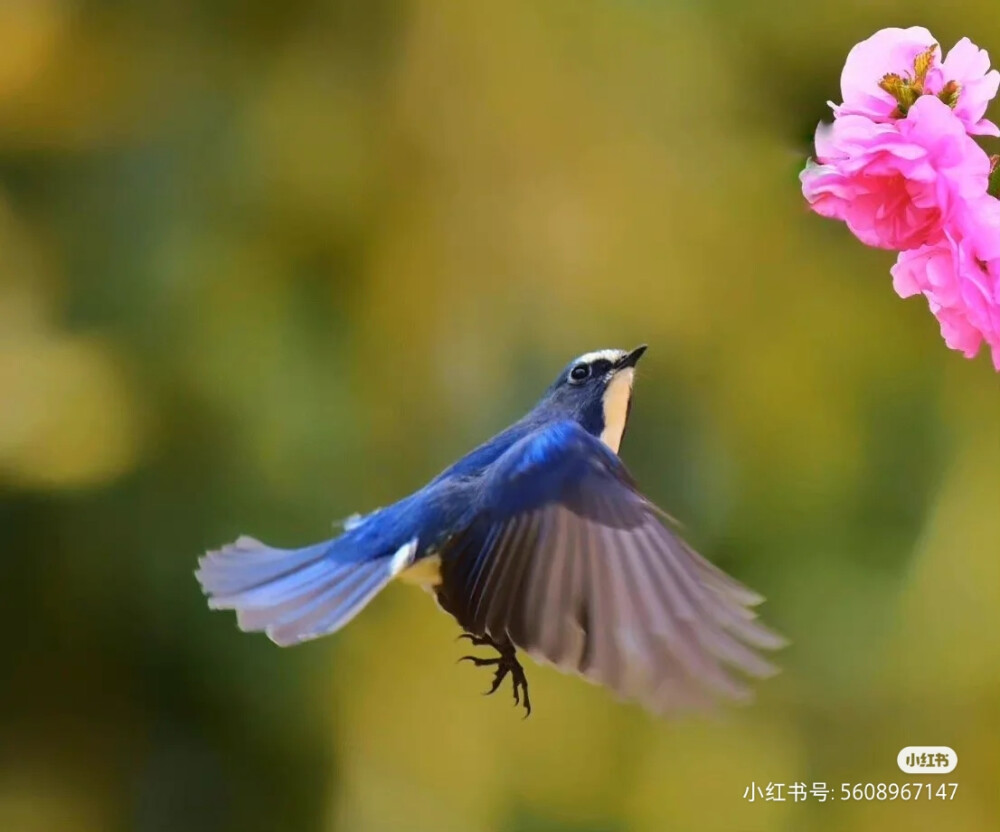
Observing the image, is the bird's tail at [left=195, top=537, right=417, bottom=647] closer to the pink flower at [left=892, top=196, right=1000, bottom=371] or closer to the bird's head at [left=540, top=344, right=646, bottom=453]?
the bird's head at [left=540, top=344, right=646, bottom=453]

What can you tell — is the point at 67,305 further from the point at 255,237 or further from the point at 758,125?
the point at 758,125

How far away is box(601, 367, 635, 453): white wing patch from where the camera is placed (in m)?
0.79

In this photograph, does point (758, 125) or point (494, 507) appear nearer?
point (494, 507)

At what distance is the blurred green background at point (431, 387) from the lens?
0.80 m

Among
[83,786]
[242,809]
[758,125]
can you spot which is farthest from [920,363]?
[83,786]

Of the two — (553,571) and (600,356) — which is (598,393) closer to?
(600,356)

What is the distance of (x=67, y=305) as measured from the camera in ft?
2.67

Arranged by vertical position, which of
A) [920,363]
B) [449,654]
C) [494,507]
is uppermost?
[920,363]

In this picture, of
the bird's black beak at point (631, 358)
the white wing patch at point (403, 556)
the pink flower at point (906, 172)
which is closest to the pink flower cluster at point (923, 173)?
the pink flower at point (906, 172)

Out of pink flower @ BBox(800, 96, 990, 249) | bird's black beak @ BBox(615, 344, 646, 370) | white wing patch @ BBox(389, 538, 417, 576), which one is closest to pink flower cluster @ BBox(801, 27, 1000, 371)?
pink flower @ BBox(800, 96, 990, 249)

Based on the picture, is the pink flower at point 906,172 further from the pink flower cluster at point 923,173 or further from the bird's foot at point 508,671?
the bird's foot at point 508,671

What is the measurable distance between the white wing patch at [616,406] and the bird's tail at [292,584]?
0.18m

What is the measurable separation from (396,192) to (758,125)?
1.03 feet

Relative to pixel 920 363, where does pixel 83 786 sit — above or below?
below
